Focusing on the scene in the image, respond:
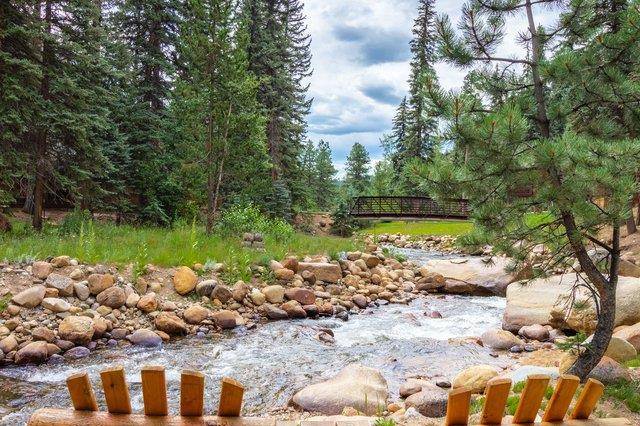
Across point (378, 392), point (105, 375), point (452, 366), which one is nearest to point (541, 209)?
point (378, 392)

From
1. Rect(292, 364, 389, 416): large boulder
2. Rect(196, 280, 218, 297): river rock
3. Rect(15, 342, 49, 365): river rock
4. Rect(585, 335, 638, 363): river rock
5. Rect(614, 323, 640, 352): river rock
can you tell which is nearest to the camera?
Rect(292, 364, 389, 416): large boulder

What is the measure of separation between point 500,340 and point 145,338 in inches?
228

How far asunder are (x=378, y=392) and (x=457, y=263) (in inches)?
387

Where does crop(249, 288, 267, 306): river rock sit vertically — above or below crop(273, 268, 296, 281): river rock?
below

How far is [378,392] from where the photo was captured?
4625mm

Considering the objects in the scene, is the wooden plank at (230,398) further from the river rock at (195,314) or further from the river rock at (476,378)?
the river rock at (195,314)

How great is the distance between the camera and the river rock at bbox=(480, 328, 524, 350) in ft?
23.1

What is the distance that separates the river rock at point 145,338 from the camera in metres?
6.64

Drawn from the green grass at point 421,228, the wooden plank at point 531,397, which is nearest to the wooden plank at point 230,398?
the wooden plank at point 531,397

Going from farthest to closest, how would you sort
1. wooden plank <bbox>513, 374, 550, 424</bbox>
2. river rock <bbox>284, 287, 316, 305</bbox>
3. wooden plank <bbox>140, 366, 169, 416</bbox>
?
1. river rock <bbox>284, 287, 316, 305</bbox>
2. wooden plank <bbox>513, 374, 550, 424</bbox>
3. wooden plank <bbox>140, 366, 169, 416</bbox>

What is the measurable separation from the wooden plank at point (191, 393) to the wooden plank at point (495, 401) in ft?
5.42

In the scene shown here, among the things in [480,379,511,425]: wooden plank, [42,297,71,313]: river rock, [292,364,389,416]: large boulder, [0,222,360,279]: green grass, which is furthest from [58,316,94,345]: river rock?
[480,379,511,425]: wooden plank

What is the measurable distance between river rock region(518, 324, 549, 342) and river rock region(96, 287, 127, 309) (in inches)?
282

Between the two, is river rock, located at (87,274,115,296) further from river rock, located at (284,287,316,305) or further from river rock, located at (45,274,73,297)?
river rock, located at (284,287,316,305)
